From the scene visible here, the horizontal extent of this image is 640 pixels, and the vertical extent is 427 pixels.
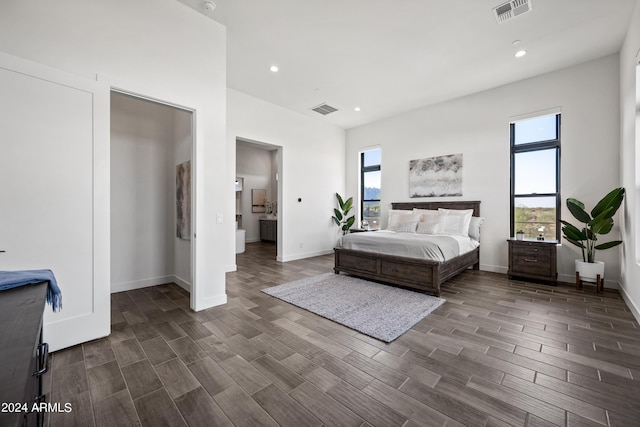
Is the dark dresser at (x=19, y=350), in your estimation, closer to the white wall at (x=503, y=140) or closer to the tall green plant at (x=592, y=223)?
the tall green plant at (x=592, y=223)

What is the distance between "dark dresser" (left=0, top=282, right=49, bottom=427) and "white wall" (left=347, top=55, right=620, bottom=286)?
5902 millimetres

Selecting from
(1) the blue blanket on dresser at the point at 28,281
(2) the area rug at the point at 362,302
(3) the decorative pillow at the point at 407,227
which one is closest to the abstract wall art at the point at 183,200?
(2) the area rug at the point at 362,302

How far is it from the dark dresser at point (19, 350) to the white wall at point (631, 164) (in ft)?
14.8

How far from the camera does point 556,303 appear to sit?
11.0 feet

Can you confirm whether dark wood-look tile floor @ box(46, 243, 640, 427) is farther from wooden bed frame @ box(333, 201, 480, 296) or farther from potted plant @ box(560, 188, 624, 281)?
potted plant @ box(560, 188, 624, 281)

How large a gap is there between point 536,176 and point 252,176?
782cm

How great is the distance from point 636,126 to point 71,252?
229 inches

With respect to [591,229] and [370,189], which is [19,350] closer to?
[591,229]

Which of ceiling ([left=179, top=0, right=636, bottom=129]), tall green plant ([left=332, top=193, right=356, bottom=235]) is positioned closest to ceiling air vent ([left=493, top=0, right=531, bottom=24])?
ceiling ([left=179, top=0, right=636, bottom=129])

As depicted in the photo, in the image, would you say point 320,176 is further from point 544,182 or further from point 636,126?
point 636,126

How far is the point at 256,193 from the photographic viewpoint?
31.5ft

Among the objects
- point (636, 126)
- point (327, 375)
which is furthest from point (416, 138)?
point (327, 375)

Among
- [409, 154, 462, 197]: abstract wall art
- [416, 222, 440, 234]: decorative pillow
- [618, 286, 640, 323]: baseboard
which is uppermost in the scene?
[409, 154, 462, 197]: abstract wall art

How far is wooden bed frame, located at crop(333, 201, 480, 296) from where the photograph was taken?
12.0 ft
